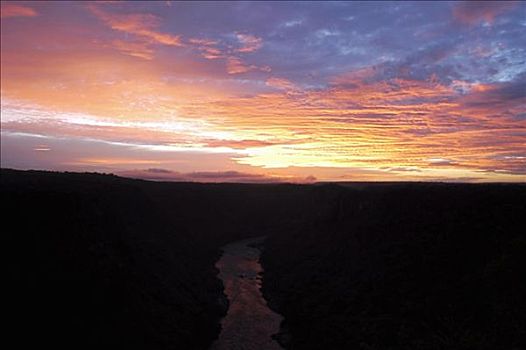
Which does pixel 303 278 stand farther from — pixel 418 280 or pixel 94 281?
pixel 94 281

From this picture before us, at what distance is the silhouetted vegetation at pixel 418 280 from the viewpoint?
29.5 m

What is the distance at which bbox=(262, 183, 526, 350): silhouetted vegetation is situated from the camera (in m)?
29.5

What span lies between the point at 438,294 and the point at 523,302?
20.2 feet

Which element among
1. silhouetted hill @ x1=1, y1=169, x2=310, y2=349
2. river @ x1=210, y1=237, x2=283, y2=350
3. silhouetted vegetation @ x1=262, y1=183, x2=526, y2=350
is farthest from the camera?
river @ x1=210, y1=237, x2=283, y2=350

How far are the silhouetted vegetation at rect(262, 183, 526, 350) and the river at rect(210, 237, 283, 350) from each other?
129 cm

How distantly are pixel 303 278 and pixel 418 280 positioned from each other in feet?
49.9

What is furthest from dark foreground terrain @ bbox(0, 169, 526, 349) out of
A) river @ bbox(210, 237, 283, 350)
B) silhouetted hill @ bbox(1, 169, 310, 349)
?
river @ bbox(210, 237, 283, 350)

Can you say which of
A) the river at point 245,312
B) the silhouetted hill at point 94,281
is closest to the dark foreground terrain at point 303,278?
the silhouetted hill at point 94,281

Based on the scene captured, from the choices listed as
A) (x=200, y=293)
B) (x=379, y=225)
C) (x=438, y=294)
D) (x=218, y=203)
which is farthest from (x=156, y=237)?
(x=218, y=203)

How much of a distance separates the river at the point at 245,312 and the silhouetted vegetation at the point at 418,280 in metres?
1.29

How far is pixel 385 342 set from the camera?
30375 mm

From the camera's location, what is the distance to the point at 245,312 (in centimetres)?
4188

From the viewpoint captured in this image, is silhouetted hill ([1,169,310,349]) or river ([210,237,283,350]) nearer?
silhouetted hill ([1,169,310,349])

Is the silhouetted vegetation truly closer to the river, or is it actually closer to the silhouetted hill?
the river
